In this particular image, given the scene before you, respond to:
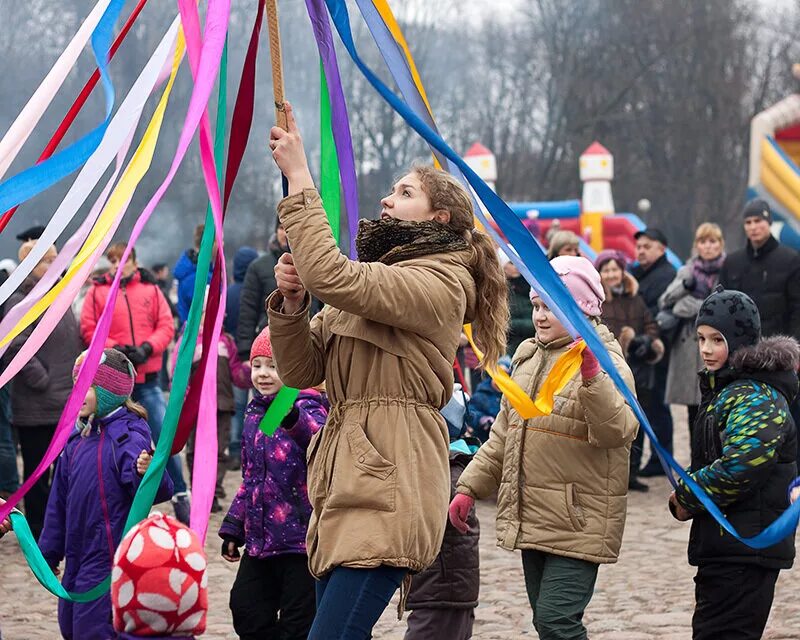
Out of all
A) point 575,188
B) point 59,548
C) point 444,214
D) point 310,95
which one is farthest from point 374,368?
point 575,188

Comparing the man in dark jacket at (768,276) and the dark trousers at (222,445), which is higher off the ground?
the man in dark jacket at (768,276)

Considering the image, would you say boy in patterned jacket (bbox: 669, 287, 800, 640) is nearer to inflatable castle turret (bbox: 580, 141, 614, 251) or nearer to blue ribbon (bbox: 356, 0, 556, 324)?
blue ribbon (bbox: 356, 0, 556, 324)

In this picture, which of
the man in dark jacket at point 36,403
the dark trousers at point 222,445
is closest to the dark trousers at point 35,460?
the man in dark jacket at point 36,403

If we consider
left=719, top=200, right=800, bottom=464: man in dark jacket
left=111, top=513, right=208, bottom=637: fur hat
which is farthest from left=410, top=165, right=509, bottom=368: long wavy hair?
left=719, top=200, right=800, bottom=464: man in dark jacket

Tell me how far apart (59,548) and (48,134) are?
23625 millimetres

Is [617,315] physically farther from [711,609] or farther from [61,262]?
[61,262]

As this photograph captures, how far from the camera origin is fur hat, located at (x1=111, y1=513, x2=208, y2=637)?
98.4 inches

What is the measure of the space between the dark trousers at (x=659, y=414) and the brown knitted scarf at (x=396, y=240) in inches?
238

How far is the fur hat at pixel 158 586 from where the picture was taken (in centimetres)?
250

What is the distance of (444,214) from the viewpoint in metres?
3.79

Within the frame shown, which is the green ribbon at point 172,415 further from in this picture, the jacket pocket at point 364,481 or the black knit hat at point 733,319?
the black knit hat at point 733,319

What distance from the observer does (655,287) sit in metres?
10.0

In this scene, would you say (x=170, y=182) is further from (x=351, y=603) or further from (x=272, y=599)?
(x=272, y=599)

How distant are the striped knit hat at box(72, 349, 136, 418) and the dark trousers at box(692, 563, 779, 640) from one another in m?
2.24
